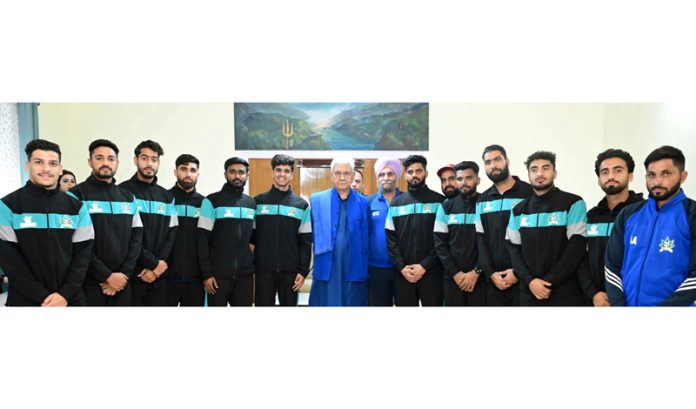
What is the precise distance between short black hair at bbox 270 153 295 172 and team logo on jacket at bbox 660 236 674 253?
221 centimetres

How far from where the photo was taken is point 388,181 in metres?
3.47

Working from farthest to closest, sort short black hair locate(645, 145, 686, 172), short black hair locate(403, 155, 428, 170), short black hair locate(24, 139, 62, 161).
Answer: short black hair locate(403, 155, 428, 170) → short black hair locate(24, 139, 62, 161) → short black hair locate(645, 145, 686, 172)

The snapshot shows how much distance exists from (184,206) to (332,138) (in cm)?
122

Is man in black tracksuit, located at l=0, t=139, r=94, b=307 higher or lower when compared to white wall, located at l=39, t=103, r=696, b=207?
lower

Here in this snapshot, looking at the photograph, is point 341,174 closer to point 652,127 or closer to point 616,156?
point 616,156

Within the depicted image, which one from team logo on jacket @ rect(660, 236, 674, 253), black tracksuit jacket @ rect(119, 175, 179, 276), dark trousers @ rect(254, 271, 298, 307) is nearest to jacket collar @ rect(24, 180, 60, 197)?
black tracksuit jacket @ rect(119, 175, 179, 276)

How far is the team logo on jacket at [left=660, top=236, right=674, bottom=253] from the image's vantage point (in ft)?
7.67

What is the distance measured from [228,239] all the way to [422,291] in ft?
4.43

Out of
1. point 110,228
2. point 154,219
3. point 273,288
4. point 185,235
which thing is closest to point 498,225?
point 273,288

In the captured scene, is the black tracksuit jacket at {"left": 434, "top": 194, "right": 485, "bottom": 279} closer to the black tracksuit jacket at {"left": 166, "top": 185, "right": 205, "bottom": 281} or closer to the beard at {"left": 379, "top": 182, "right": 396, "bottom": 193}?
the beard at {"left": 379, "top": 182, "right": 396, "bottom": 193}

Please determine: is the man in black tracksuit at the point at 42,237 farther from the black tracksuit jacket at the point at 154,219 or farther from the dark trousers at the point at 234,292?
the dark trousers at the point at 234,292

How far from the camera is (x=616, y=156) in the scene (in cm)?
270

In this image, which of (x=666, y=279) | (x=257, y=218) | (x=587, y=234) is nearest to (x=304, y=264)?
(x=257, y=218)

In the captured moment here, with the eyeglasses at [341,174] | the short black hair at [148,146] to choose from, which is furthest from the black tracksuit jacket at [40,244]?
the eyeglasses at [341,174]
